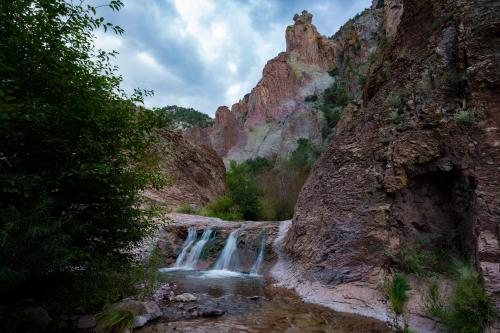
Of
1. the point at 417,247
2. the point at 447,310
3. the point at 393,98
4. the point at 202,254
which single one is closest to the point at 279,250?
the point at 202,254

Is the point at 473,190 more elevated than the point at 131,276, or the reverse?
the point at 473,190

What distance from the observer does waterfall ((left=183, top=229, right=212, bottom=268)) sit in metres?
14.2

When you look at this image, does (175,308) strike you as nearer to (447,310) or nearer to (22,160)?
(22,160)

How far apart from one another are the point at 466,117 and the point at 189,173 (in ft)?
82.4

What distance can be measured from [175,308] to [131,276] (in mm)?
1269

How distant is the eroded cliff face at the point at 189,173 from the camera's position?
1043 inches

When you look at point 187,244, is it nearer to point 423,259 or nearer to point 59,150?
point 423,259

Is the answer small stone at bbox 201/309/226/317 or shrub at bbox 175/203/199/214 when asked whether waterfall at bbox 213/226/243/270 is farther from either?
shrub at bbox 175/203/199/214

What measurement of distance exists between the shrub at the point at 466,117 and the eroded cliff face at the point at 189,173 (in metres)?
21.1

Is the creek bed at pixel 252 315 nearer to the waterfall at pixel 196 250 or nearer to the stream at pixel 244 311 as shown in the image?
the stream at pixel 244 311

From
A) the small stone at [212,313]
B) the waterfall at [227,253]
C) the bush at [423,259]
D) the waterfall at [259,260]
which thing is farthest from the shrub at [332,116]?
the small stone at [212,313]

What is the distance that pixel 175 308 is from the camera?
6867mm

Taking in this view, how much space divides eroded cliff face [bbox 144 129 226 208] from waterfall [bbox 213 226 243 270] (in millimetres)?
11536

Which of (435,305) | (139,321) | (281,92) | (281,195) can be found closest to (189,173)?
(281,195)
